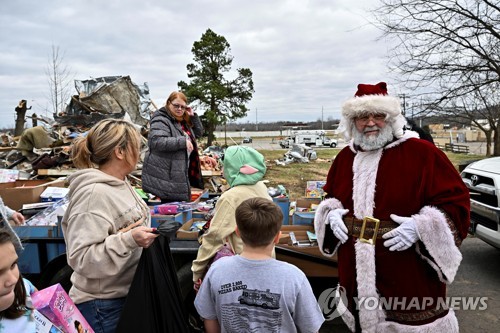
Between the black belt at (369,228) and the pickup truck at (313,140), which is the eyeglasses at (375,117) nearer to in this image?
the black belt at (369,228)

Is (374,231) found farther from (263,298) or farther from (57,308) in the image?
(57,308)

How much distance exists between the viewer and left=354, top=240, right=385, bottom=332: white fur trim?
2.16 metres

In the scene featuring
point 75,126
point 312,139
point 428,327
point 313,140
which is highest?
point 75,126

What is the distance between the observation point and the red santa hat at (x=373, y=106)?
2.27 m

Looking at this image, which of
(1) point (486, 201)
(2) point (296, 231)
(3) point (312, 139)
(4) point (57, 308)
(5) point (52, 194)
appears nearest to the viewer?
(4) point (57, 308)

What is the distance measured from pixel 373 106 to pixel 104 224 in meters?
1.69

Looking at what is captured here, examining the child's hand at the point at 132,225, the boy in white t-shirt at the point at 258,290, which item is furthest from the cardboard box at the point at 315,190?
the child's hand at the point at 132,225

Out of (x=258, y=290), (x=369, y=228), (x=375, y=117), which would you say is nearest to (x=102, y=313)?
(x=258, y=290)

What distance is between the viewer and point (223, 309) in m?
1.73

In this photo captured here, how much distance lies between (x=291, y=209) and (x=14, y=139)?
1278 centimetres

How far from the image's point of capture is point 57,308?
56.7 inches

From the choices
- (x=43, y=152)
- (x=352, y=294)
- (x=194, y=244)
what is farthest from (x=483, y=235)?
(x=43, y=152)

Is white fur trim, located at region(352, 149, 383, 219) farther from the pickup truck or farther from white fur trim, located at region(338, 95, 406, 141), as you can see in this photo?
the pickup truck

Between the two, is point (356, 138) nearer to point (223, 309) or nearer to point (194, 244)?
point (223, 309)
